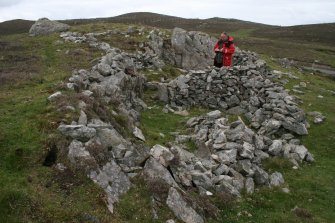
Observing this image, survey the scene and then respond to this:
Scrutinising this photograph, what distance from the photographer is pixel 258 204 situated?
17.5 m

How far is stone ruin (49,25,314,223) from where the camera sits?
15680 mm

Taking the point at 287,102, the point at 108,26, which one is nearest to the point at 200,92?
the point at 287,102

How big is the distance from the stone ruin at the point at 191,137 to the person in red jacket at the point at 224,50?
2.76 metres

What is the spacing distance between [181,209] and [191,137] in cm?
886

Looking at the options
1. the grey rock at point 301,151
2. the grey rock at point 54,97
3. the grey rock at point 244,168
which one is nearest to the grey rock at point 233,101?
the grey rock at point 301,151

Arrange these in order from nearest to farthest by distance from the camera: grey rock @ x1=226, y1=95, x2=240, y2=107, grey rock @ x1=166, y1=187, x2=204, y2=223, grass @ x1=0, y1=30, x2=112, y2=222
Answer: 1. grass @ x1=0, y1=30, x2=112, y2=222
2. grey rock @ x1=166, y1=187, x2=204, y2=223
3. grey rock @ x1=226, y1=95, x2=240, y2=107

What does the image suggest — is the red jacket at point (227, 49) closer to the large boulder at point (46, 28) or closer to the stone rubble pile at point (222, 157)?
the stone rubble pile at point (222, 157)

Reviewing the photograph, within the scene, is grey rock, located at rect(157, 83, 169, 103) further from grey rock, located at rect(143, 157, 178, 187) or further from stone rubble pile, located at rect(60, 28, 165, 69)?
grey rock, located at rect(143, 157, 178, 187)

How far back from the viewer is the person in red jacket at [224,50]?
34.5m

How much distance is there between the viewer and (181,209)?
14992 millimetres

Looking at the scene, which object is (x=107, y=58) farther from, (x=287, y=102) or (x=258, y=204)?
(x=258, y=204)

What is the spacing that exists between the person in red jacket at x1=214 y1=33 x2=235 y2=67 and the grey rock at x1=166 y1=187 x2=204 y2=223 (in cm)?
2132

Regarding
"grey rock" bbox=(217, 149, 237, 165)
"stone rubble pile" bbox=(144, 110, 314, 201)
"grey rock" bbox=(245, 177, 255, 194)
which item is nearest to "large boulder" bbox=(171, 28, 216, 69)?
"stone rubble pile" bbox=(144, 110, 314, 201)

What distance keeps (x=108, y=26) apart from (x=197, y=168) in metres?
46.1
